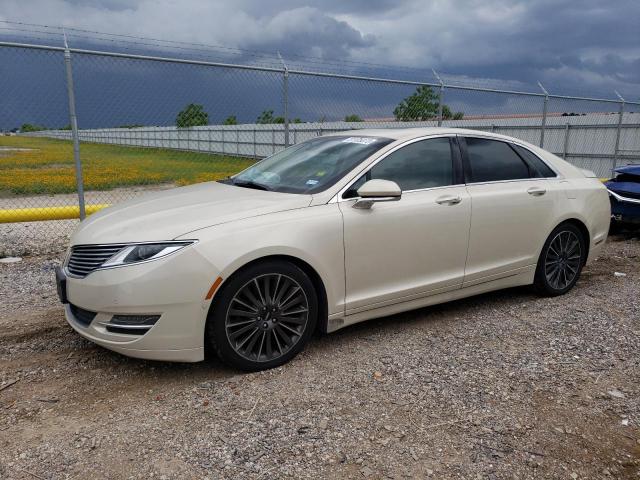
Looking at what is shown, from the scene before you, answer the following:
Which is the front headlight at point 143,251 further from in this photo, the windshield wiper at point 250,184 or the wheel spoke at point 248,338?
the windshield wiper at point 250,184

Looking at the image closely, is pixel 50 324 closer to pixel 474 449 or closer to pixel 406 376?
pixel 406 376

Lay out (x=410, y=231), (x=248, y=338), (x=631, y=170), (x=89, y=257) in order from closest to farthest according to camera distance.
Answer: (x=89, y=257)
(x=248, y=338)
(x=410, y=231)
(x=631, y=170)

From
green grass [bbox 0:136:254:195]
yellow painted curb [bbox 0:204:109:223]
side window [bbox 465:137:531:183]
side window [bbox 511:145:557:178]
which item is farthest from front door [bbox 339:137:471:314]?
green grass [bbox 0:136:254:195]

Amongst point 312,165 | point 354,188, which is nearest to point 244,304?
point 354,188

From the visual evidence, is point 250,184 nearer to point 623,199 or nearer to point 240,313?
point 240,313

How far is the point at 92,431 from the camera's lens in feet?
9.16

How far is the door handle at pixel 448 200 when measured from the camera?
161 inches

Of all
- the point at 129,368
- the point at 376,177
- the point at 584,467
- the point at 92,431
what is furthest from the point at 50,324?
the point at 584,467

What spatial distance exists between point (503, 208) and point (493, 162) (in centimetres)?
45

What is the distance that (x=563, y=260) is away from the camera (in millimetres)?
5043

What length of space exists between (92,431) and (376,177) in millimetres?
2442

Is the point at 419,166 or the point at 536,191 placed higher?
the point at 419,166

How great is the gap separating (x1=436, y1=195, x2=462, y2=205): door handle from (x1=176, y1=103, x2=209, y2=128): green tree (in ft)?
14.2

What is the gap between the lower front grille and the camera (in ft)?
10.6
